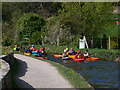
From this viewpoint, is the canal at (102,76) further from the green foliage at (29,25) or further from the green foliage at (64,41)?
the green foliage at (29,25)

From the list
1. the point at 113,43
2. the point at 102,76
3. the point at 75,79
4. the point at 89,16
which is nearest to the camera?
the point at 75,79

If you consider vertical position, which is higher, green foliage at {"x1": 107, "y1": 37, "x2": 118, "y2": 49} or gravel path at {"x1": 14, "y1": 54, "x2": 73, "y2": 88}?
green foliage at {"x1": 107, "y1": 37, "x2": 118, "y2": 49}

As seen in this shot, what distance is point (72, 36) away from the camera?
1495 inches

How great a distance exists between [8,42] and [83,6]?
44.0ft

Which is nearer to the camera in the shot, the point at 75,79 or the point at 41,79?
the point at 41,79

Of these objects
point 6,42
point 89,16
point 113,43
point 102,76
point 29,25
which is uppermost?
point 89,16

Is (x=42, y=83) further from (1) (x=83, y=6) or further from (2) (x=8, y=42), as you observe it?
(2) (x=8, y=42)

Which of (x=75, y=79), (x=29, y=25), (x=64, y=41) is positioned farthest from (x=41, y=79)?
(x=29, y=25)

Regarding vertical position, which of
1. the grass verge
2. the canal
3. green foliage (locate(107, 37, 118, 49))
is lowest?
the canal

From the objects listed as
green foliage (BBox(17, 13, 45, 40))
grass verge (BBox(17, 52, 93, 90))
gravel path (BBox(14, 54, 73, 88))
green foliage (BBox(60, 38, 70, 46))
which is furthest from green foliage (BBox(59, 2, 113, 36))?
gravel path (BBox(14, 54, 73, 88))

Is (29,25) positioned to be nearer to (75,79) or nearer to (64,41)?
(64,41)

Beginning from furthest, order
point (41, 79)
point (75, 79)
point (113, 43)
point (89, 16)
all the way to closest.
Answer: point (89, 16) < point (113, 43) < point (75, 79) < point (41, 79)

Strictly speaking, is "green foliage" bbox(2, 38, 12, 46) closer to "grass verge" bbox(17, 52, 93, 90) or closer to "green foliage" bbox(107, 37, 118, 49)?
"green foliage" bbox(107, 37, 118, 49)

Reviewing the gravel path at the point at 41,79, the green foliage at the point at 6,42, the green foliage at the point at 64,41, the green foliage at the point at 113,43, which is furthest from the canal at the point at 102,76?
the green foliage at the point at 6,42
